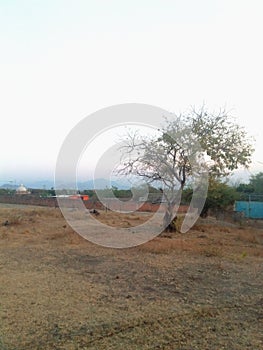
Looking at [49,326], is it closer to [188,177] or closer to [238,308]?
[238,308]

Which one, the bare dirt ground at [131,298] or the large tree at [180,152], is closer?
the bare dirt ground at [131,298]

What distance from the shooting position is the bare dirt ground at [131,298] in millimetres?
3312

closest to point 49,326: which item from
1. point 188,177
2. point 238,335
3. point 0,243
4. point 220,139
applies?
point 238,335

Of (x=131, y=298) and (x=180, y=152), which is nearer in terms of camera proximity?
(x=131, y=298)

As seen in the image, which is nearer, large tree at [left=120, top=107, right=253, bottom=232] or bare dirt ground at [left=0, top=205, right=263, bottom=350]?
→ bare dirt ground at [left=0, top=205, right=263, bottom=350]

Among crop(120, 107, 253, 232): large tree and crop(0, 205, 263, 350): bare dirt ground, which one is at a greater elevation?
crop(120, 107, 253, 232): large tree

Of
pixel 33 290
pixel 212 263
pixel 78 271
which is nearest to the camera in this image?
pixel 33 290

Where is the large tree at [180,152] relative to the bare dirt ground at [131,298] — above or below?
above

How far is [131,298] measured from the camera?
15.2 ft

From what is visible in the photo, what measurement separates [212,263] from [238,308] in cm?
274

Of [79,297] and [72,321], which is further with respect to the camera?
[79,297]

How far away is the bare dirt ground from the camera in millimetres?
3312

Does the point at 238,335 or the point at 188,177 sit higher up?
the point at 188,177

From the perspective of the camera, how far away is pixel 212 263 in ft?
22.8
